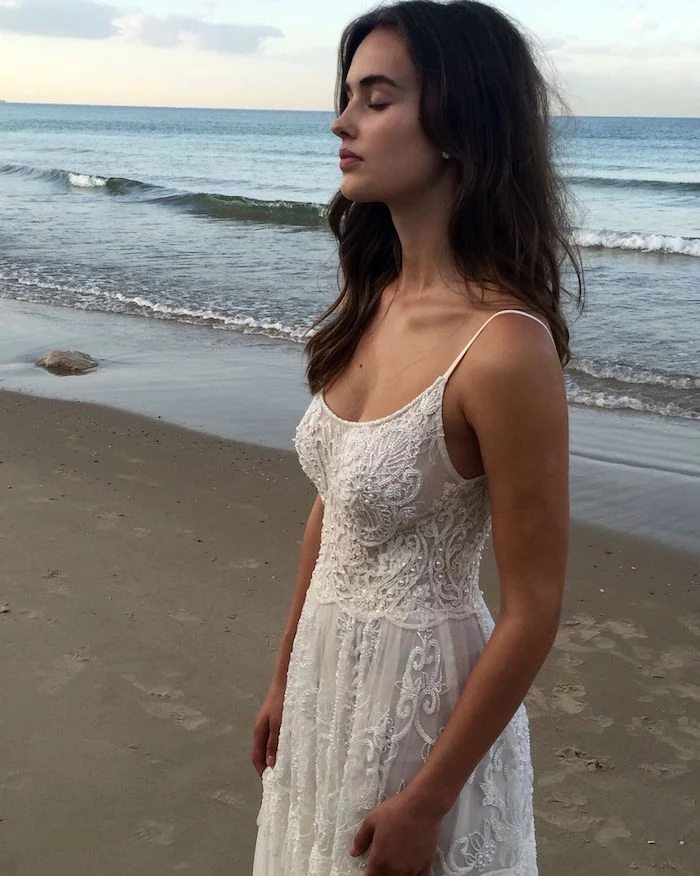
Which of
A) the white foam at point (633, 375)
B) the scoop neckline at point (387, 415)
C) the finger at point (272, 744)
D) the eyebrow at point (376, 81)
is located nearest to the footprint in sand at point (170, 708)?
the finger at point (272, 744)

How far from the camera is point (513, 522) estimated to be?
4.60 feet

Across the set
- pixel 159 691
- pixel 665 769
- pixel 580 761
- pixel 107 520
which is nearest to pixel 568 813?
pixel 580 761

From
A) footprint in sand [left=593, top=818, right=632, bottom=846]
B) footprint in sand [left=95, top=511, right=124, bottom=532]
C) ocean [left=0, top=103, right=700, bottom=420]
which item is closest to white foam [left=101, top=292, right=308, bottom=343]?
ocean [left=0, top=103, right=700, bottom=420]

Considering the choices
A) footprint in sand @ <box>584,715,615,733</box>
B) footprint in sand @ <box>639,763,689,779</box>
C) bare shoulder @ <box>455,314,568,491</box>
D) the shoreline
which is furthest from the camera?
the shoreline

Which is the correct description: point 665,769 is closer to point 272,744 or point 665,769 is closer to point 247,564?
point 272,744

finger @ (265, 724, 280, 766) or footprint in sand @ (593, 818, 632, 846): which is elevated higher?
finger @ (265, 724, 280, 766)

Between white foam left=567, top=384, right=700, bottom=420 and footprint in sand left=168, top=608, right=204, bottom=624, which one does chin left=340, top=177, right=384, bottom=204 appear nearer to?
footprint in sand left=168, top=608, right=204, bottom=624

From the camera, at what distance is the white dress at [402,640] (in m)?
1.51

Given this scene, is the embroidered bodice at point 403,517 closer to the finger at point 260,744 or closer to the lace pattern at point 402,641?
the lace pattern at point 402,641

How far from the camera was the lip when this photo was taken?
1574mm

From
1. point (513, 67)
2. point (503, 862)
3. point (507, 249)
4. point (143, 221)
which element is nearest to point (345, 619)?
point (503, 862)

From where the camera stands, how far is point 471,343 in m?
1.44

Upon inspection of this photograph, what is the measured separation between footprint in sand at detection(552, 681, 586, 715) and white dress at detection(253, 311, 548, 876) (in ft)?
7.26

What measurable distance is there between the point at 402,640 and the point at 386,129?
805mm
